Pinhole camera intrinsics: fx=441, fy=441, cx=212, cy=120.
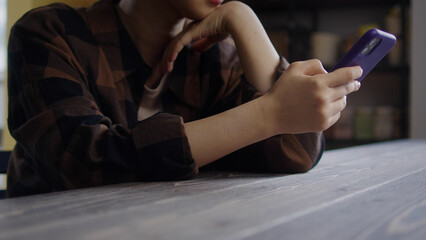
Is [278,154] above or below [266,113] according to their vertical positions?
below

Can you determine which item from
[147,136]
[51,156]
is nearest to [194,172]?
[147,136]

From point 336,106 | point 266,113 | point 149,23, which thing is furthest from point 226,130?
point 149,23

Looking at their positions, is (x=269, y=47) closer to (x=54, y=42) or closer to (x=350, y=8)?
(x=54, y=42)

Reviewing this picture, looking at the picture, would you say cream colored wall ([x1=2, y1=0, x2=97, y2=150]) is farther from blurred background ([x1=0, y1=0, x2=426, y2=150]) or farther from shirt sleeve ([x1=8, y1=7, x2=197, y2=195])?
blurred background ([x1=0, y1=0, x2=426, y2=150])

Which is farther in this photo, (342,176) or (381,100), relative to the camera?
(381,100)

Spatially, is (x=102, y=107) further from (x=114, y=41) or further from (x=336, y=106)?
(x=336, y=106)

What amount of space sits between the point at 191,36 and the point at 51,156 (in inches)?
15.1

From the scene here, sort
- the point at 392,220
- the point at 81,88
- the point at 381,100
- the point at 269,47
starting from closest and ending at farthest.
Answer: the point at 392,220 < the point at 81,88 < the point at 269,47 < the point at 381,100

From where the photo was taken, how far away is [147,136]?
64cm

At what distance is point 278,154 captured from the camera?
0.78m

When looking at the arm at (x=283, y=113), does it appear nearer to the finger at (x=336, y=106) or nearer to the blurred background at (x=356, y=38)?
the finger at (x=336, y=106)

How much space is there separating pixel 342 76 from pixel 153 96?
0.42 meters

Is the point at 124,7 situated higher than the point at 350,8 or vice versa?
the point at 124,7

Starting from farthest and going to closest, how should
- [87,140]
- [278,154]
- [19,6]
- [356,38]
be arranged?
[356,38], [19,6], [278,154], [87,140]
